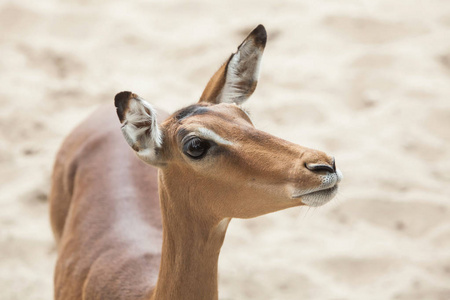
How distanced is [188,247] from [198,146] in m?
0.42

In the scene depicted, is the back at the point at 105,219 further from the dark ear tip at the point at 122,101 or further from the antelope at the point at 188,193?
the dark ear tip at the point at 122,101

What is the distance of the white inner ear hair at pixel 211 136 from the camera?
2.32 meters

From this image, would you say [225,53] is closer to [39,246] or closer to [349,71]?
[349,71]

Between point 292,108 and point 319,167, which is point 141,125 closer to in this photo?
point 319,167

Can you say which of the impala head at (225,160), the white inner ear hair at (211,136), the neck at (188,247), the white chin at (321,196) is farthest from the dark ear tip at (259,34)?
the white chin at (321,196)

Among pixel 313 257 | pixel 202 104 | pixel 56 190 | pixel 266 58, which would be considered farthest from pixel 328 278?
pixel 266 58

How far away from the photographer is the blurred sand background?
4.20 meters

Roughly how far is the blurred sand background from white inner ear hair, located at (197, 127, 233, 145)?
5.49 feet

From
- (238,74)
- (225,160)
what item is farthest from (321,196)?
(238,74)

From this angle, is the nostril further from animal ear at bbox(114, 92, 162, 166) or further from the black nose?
animal ear at bbox(114, 92, 162, 166)

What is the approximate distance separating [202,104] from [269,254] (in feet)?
6.52

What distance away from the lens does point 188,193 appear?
8.02ft

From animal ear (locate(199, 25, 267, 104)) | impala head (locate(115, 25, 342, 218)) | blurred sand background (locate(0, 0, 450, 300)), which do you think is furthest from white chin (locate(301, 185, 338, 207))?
blurred sand background (locate(0, 0, 450, 300))

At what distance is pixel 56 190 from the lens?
381 centimetres
